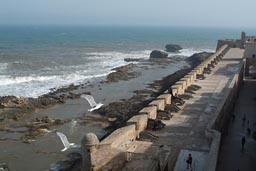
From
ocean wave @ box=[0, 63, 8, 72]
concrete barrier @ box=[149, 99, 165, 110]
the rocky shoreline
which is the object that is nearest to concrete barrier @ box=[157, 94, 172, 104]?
concrete barrier @ box=[149, 99, 165, 110]

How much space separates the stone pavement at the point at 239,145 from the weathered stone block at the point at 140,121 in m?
3.40

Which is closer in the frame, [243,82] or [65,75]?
[243,82]

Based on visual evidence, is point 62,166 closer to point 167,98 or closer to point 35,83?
point 167,98

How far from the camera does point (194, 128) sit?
15.9 m

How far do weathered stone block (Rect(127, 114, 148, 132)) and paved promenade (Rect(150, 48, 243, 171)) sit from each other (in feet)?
2.06

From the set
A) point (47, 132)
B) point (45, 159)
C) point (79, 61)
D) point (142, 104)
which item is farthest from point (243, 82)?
point (79, 61)

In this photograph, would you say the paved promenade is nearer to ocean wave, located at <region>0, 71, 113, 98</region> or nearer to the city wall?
the city wall

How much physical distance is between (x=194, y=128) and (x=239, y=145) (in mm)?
3095

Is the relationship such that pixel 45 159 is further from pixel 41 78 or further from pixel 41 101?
pixel 41 78

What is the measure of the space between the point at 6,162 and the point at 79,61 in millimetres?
38724

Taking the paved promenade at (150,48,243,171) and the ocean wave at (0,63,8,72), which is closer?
the paved promenade at (150,48,243,171)

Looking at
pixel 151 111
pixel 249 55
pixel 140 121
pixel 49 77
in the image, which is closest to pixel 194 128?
pixel 151 111

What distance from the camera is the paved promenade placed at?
42.5ft

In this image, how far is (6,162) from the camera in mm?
17672
